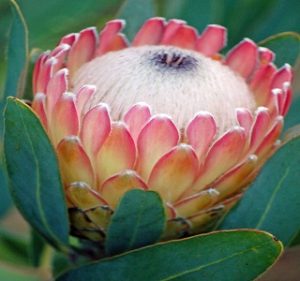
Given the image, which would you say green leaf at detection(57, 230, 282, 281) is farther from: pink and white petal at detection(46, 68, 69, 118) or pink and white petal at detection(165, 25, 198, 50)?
pink and white petal at detection(165, 25, 198, 50)

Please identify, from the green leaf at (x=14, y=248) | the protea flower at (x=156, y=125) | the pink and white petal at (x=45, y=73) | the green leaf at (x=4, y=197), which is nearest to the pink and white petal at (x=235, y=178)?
the protea flower at (x=156, y=125)

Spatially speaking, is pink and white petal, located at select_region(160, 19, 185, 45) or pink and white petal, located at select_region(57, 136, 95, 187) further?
pink and white petal, located at select_region(160, 19, 185, 45)

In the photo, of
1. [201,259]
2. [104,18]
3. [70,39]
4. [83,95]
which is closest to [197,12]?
[104,18]

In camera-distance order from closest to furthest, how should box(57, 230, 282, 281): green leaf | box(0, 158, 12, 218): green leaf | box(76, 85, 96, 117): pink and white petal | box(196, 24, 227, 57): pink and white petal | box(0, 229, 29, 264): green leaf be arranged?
1. box(57, 230, 282, 281): green leaf
2. box(76, 85, 96, 117): pink and white petal
3. box(196, 24, 227, 57): pink and white petal
4. box(0, 158, 12, 218): green leaf
5. box(0, 229, 29, 264): green leaf

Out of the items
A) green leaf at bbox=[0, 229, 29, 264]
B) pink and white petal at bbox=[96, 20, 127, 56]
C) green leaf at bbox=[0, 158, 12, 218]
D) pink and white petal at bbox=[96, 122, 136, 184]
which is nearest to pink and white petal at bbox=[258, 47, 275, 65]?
pink and white petal at bbox=[96, 20, 127, 56]

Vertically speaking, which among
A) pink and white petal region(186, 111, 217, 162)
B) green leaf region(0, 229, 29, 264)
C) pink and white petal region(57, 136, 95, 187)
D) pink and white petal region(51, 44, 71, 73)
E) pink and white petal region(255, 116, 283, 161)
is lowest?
green leaf region(0, 229, 29, 264)

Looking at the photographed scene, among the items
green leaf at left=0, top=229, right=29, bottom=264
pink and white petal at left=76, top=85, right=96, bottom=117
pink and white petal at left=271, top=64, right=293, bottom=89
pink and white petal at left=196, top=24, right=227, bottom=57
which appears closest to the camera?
pink and white petal at left=76, top=85, right=96, bottom=117

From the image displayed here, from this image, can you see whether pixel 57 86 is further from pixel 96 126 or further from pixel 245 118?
pixel 245 118
